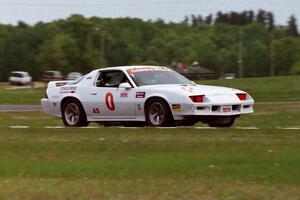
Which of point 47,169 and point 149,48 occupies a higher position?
point 149,48

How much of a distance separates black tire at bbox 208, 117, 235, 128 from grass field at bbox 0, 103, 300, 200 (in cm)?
Answer: 174

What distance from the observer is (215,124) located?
47.7 ft

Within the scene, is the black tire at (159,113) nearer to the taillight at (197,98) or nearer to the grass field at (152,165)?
the taillight at (197,98)

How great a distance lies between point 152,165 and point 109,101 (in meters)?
6.17

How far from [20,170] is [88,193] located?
174cm

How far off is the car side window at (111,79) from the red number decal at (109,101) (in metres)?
0.25

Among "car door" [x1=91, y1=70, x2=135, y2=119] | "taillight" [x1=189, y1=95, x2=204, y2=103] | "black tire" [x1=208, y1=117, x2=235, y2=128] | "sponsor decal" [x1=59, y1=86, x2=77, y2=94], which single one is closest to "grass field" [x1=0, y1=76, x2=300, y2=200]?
"taillight" [x1=189, y1=95, x2=204, y2=103]

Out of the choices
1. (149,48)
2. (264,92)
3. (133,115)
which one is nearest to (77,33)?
(149,48)

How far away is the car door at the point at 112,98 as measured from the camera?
14.5 m

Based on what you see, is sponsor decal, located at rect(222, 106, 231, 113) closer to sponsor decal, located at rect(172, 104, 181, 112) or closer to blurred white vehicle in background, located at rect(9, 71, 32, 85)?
sponsor decal, located at rect(172, 104, 181, 112)

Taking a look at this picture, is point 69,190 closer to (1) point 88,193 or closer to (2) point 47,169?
(1) point 88,193

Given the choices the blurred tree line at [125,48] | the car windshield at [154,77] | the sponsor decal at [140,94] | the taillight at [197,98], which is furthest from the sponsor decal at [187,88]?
the blurred tree line at [125,48]

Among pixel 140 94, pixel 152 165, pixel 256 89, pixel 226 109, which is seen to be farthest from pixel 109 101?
pixel 256 89

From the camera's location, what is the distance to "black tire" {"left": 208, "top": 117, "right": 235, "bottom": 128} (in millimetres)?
14258
